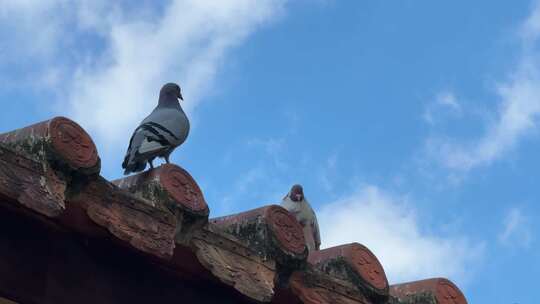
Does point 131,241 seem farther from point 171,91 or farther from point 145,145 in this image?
point 171,91

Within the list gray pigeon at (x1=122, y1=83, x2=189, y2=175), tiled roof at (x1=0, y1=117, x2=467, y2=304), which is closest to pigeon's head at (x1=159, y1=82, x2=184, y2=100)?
gray pigeon at (x1=122, y1=83, x2=189, y2=175)

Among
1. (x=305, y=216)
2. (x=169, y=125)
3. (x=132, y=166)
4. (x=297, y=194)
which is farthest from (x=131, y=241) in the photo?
(x=297, y=194)

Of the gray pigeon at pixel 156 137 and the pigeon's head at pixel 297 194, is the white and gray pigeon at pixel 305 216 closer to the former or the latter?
the pigeon's head at pixel 297 194

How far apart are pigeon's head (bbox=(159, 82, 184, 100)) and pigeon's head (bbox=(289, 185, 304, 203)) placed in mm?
830

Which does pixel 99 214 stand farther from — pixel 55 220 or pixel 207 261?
pixel 207 261

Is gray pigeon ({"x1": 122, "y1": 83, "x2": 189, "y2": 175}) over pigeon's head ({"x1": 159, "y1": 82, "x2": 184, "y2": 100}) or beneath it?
beneath

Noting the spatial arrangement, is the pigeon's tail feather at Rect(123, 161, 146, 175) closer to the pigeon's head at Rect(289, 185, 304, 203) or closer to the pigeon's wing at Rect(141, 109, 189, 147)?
the pigeon's wing at Rect(141, 109, 189, 147)

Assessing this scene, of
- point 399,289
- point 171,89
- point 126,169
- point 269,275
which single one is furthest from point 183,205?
point 171,89

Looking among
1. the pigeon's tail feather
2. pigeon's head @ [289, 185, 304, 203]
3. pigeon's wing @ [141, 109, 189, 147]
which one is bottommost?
the pigeon's tail feather

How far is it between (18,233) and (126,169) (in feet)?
3.41

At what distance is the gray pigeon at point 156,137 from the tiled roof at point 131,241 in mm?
592

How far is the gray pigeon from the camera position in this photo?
4348mm

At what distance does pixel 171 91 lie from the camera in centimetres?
564

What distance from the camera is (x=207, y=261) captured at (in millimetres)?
3566
